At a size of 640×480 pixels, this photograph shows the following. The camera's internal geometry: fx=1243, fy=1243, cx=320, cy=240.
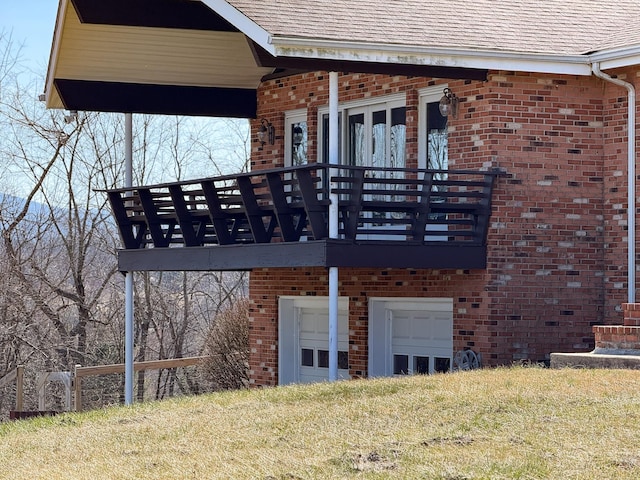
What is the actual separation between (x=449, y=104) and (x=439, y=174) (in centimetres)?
100

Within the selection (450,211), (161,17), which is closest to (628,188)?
(450,211)

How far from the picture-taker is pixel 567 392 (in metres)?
10.9

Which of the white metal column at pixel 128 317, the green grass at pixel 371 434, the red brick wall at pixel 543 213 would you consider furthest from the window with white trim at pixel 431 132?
the white metal column at pixel 128 317

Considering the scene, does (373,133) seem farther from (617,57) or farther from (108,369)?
(108,369)

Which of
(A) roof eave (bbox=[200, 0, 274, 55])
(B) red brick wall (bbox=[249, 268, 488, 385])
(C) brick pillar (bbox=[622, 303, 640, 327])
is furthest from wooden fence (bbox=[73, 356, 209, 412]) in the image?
(C) brick pillar (bbox=[622, 303, 640, 327])

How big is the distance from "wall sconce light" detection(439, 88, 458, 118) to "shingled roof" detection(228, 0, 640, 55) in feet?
2.77

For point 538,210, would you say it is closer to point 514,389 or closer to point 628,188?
point 628,188

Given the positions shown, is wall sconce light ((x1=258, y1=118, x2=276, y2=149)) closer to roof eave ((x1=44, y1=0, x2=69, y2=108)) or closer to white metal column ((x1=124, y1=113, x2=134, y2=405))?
white metal column ((x1=124, y1=113, x2=134, y2=405))

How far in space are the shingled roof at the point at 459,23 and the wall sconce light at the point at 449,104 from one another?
85cm

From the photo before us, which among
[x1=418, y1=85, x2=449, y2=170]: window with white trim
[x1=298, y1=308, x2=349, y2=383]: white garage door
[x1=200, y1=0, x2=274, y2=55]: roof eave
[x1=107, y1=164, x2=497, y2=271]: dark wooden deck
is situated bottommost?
[x1=298, y1=308, x2=349, y2=383]: white garage door

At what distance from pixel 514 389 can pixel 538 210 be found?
469cm

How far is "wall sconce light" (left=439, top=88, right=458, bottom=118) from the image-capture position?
51.9 ft

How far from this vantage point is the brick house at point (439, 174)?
48.0ft

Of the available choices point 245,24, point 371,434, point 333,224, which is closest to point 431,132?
point 333,224
